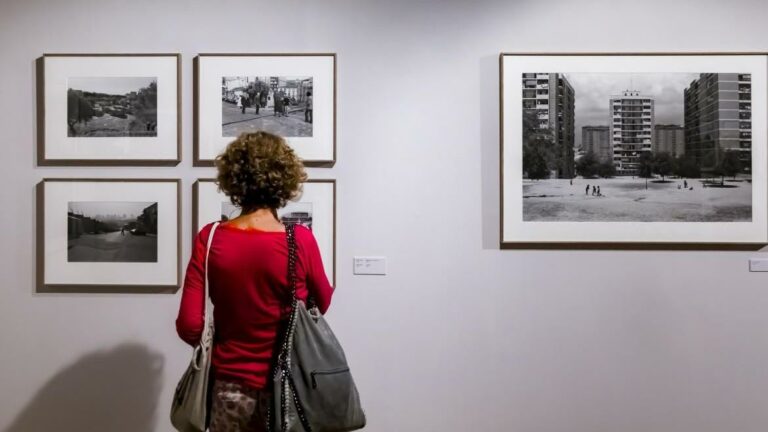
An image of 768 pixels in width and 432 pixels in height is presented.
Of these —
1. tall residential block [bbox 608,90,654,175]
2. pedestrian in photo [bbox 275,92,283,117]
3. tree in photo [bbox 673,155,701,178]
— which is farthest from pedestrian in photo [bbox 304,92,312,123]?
tree in photo [bbox 673,155,701,178]

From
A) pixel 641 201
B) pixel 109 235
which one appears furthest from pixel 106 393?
pixel 641 201

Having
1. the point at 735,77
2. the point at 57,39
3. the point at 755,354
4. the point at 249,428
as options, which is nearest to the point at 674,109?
Answer: the point at 735,77

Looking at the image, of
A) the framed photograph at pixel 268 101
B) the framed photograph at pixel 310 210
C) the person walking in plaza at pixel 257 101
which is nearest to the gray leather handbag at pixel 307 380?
the framed photograph at pixel 310 210

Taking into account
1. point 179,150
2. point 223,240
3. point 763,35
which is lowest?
point 223,240

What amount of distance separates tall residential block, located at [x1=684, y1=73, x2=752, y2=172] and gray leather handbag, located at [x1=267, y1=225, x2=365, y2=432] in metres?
1.86

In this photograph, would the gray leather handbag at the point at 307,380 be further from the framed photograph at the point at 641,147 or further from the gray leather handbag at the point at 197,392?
the framed photograph at the point at 641,147

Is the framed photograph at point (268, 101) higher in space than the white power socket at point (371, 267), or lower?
higher

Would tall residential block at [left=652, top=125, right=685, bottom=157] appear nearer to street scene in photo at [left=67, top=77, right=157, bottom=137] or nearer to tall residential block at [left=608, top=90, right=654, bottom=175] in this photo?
tall residential block at [left=608, top=90, right=654, bottom=175]

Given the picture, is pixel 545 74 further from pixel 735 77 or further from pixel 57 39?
pixel 57 39

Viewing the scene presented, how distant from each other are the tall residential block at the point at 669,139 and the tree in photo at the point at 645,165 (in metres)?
0.04

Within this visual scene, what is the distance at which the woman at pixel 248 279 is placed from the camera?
157 centimetres

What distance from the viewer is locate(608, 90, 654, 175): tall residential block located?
7.86 ft

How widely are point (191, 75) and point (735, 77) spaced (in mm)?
2443

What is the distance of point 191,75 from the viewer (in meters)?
2.44
